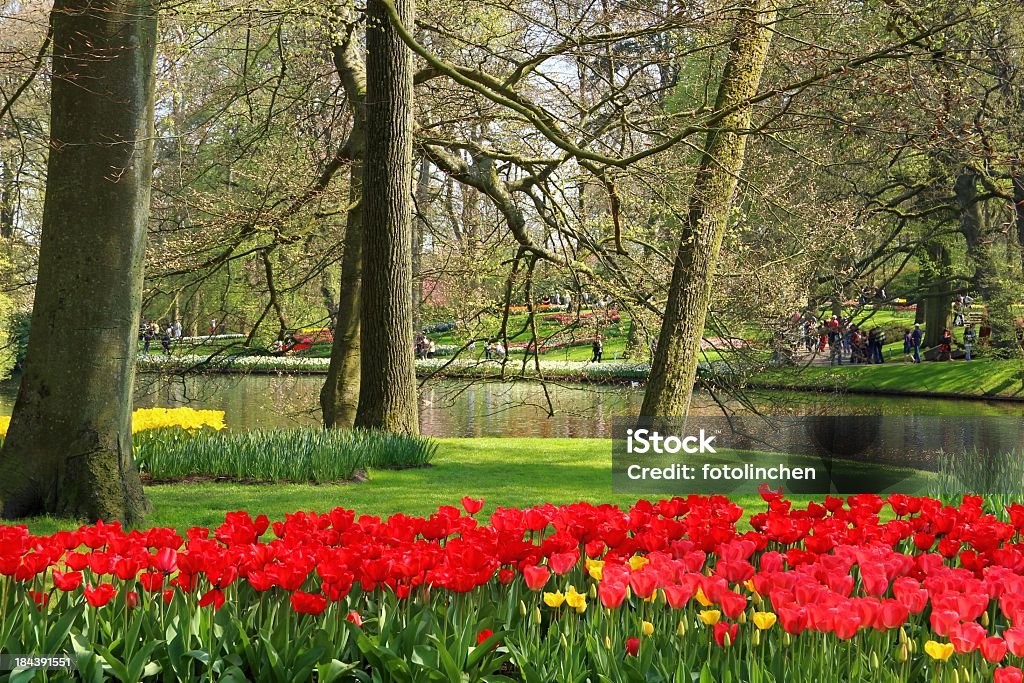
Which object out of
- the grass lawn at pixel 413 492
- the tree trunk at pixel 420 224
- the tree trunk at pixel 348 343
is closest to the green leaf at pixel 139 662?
the grass lawn at pixel 413 492

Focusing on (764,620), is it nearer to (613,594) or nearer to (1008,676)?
(613,594)

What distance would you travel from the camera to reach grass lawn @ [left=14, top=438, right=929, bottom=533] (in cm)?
718

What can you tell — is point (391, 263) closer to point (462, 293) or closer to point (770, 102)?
point (462, 293)

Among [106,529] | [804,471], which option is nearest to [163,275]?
[804,471]

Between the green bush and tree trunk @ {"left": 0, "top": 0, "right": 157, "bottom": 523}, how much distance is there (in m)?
2.30

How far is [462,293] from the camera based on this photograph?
45.6 feet

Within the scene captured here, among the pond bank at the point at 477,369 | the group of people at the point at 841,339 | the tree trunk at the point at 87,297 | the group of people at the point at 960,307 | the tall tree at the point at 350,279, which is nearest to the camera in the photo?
the tree trunk at the point at 87,297

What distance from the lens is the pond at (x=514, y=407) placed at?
17.6 meters

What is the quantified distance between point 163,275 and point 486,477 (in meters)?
4.84

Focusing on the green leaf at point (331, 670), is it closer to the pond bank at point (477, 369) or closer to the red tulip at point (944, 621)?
the red tulip at point (944, 621)

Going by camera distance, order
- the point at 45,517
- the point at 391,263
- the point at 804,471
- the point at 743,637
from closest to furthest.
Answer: the point at 743,637, the point at 45,517, the point at 804,471, the point at 391,263

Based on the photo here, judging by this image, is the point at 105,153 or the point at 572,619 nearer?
the point at 572,619

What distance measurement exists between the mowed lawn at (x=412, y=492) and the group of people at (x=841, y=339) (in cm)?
722

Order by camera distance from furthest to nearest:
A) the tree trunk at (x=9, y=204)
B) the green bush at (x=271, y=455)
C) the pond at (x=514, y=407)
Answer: the pond at (x=514, y=407)
the tree trunk at (x=9, y=204)
the green bush at (x=271, y=455)
